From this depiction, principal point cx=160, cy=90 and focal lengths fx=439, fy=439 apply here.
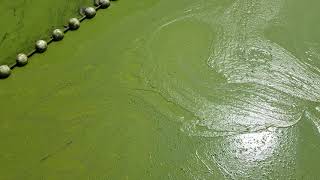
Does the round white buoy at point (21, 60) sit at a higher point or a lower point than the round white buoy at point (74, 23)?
lower

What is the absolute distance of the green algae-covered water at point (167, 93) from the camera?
8.97 feet

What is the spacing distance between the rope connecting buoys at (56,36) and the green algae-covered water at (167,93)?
5cm

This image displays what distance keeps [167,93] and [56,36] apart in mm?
998

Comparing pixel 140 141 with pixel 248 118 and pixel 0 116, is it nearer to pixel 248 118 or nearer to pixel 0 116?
pixel 248 118

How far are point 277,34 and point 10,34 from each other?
2.10 meters

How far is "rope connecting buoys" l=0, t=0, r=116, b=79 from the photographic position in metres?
3.13

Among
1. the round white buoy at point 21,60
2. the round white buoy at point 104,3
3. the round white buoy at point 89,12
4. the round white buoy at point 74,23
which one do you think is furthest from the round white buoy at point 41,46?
the round white buoy at point 104,3

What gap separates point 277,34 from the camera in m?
3.51

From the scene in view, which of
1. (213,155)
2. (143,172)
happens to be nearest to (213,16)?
(213,155)

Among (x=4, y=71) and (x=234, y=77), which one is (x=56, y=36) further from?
(x=234, y=77)

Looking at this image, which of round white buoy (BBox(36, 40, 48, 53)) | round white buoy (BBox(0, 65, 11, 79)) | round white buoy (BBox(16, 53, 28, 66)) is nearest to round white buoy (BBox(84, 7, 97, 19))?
round white buoy (BBox(36, 40, 48, 53))

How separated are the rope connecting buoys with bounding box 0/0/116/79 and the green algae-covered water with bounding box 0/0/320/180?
51 millimetres

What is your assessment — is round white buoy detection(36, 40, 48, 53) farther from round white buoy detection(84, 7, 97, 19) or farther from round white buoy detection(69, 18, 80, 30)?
round white buoy detection(84, 7, 97, 19)

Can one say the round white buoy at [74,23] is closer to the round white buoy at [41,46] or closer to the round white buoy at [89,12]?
the round white buoy at [89,12]
